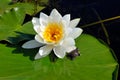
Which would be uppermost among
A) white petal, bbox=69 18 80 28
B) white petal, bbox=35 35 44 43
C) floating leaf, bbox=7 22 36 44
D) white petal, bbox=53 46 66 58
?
white petal, bbox=69 18 80 28

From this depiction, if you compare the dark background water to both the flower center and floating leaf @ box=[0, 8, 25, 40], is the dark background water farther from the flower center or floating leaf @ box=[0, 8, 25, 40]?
the flower center

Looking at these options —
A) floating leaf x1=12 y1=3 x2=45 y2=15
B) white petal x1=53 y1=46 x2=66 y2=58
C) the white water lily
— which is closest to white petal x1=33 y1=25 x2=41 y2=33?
the white water lily

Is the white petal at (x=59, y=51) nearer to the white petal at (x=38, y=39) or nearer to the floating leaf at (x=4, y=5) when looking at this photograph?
the white petal at (x=38, y=39)

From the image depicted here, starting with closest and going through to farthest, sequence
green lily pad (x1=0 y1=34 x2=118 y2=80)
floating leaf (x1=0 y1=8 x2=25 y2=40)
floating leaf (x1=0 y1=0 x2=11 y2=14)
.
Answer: green lily pad (x1=0 y1=34 x2=118 y2=80) → floating leaf (x1=0 y1=8 x2=25 y2=40) → floating leaf (x1=0 y1=0 x2=11 y2=14)

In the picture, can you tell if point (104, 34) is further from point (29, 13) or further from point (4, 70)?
point (4, 70)

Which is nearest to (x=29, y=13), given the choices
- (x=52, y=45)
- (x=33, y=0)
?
(x=33, y=0)

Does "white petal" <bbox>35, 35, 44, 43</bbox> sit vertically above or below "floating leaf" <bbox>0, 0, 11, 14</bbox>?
below

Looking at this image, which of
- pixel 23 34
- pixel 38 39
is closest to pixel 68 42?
pixel 38 39
